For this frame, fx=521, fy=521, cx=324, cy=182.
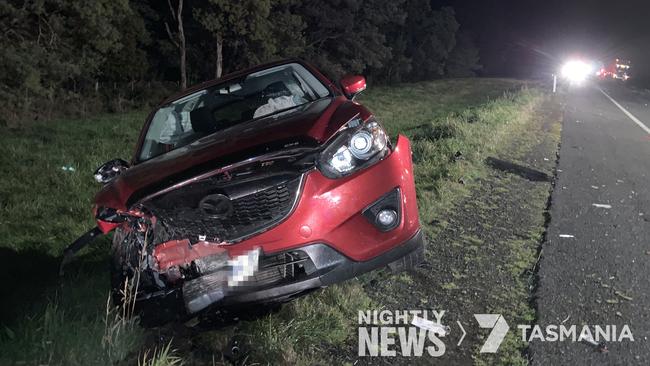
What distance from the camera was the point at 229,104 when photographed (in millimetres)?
4945

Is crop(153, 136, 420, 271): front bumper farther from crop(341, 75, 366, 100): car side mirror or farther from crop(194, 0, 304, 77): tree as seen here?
crop(194, 0, 304, 77): tree

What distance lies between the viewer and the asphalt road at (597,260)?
9.90 ft

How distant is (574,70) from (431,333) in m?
33.4

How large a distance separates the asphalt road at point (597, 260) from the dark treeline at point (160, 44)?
15.4m

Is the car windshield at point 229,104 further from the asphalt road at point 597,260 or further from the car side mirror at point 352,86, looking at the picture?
the asphalt road at point 597,260

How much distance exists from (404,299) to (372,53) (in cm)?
4150

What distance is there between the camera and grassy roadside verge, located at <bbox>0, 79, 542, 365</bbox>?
294cm

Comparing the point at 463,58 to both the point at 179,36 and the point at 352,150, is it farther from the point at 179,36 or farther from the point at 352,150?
the point at 352,150

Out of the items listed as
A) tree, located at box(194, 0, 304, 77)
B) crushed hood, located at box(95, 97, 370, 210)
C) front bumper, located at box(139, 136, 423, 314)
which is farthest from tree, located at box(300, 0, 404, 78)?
front bumper, located at box(139, 136, 423, 314)

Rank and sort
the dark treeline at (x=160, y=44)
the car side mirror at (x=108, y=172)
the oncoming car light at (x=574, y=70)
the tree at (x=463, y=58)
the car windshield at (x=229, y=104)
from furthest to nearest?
the tree at (x=463, y=58)
the oncoming car light at (x=574, y=70)
the dark treeline at (x=160, y=44)
the car windshield at (x=229, y=104)
the car side mirror at (x=108, y=172)

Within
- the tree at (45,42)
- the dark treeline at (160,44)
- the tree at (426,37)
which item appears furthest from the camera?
the tree at (426,37)

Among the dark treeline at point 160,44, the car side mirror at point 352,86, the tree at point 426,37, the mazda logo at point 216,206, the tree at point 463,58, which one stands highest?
the car side mirror at point 352,86

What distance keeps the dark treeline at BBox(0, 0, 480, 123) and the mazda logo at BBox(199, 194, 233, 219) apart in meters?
15.1

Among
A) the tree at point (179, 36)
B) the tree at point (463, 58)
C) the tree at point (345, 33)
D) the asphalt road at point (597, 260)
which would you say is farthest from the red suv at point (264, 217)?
the tree at point (463, 58)
